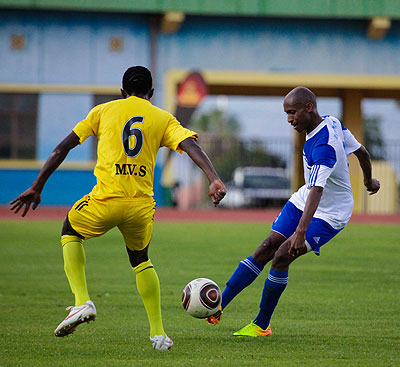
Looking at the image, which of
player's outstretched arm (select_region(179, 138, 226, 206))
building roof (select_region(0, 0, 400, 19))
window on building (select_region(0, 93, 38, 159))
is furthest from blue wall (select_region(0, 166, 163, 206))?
player's outstretched arm (select_region(179, 138, 226, 206))

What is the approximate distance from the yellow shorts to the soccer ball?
776 mm

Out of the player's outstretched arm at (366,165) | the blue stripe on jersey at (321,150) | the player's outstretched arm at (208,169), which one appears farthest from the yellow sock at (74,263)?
the player's outstretched arm at (366,165)

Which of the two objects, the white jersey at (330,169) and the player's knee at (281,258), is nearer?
the white jersey at (330,169)

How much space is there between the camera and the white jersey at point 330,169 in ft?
21.4

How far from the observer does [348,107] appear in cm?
3055

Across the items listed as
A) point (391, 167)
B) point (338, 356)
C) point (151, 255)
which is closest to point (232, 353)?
point (338, 356)

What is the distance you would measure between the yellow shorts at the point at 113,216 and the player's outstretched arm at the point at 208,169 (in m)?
0.49

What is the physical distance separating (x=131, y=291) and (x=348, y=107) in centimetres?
2200

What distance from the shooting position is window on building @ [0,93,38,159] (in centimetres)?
2741

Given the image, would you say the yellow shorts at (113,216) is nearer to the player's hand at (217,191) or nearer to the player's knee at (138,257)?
the player's knee at (138,257)

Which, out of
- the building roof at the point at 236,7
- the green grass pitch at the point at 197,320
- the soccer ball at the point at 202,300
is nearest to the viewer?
the green grass pitch at the point at 197,320

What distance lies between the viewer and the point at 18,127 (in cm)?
2752

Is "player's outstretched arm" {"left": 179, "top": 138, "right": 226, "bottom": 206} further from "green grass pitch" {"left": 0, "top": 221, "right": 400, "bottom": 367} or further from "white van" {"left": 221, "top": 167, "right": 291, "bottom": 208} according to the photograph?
"white van" {"left": 221, "top": 167, "right": 291, "bottom": 208}

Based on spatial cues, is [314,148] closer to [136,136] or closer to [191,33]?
[136,136]
